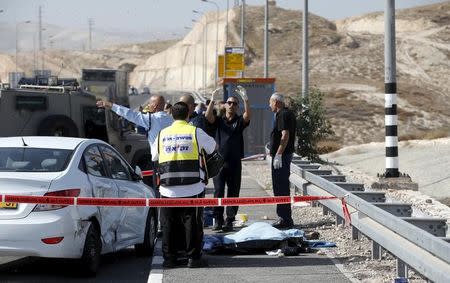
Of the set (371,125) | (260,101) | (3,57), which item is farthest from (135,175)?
(3,57)

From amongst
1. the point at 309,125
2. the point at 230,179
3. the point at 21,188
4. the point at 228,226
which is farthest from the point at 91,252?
the point at 309,125

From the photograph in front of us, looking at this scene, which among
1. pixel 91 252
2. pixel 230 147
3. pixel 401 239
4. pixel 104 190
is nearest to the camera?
pixel 401 239

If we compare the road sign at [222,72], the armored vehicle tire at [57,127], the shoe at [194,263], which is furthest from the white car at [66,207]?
the road sign at [222,72]

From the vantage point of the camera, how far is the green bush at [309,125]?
3225 cm

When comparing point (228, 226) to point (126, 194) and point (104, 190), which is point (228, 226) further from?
point (104, 190)

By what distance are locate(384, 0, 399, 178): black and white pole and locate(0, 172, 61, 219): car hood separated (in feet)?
42.4

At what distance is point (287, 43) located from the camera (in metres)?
132

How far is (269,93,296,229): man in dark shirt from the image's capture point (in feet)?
48.4

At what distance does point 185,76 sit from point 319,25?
20.3 metres

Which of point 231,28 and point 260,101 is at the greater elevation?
point 231,28

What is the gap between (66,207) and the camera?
10375mm

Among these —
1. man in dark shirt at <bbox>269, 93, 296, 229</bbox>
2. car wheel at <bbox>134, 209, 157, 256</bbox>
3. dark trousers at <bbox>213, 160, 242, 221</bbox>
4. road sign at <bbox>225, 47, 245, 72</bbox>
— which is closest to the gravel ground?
man in dark shirt at <bbox>269, 93, 296, 229</bbox>

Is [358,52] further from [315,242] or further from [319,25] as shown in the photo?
[315,242]

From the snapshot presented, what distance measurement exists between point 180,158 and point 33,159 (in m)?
1.51
